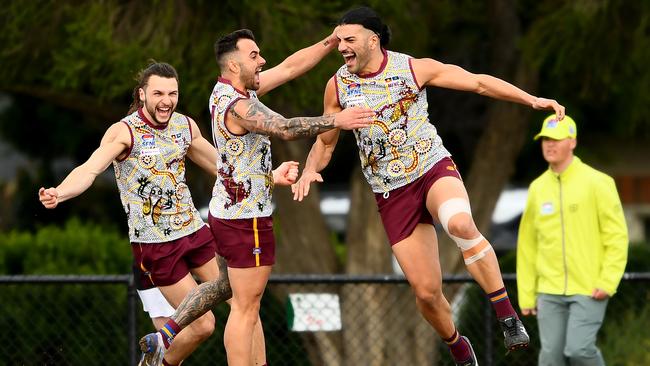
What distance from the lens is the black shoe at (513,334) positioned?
710cm

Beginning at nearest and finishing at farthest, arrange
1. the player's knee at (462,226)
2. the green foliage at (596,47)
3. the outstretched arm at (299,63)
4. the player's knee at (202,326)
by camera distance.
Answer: the player's knee at (462,226) < the player's knee at (202,326) < the outstretched arm at (299,63) < the green foliage at (596,47)

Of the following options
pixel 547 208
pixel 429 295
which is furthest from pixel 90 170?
pixel 547 208

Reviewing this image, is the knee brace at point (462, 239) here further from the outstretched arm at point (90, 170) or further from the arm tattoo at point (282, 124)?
the outstretched arm at point (90, 170)

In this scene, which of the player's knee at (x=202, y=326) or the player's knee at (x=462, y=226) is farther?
the player's knee at (x=202, y=326)

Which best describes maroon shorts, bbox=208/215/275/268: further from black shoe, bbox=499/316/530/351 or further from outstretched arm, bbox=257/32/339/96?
black shoe, bbox=499/316/530/351

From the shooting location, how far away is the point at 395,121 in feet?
23.9

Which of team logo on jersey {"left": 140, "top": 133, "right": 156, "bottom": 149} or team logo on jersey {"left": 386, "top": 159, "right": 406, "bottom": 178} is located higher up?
team logo on jersey {"left": 140, "top": 133, "right": 156, "bottom": 149}

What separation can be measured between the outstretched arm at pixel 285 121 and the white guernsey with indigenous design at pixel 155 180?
2.09 feet

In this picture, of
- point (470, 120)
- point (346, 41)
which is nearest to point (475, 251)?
point (346, 41)

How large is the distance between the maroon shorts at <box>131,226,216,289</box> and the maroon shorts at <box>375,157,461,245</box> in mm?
1069

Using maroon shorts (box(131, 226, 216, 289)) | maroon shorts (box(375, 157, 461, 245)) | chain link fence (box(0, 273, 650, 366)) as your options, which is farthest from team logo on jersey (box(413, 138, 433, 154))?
chain link fence (box(0, 273, 650, 366))

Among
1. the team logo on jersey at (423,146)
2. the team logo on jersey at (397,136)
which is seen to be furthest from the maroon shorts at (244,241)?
the team logo on jersey at (423,146)

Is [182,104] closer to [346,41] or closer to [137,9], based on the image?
[137,9]

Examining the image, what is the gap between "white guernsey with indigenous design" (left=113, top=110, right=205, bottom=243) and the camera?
24.5 ft
